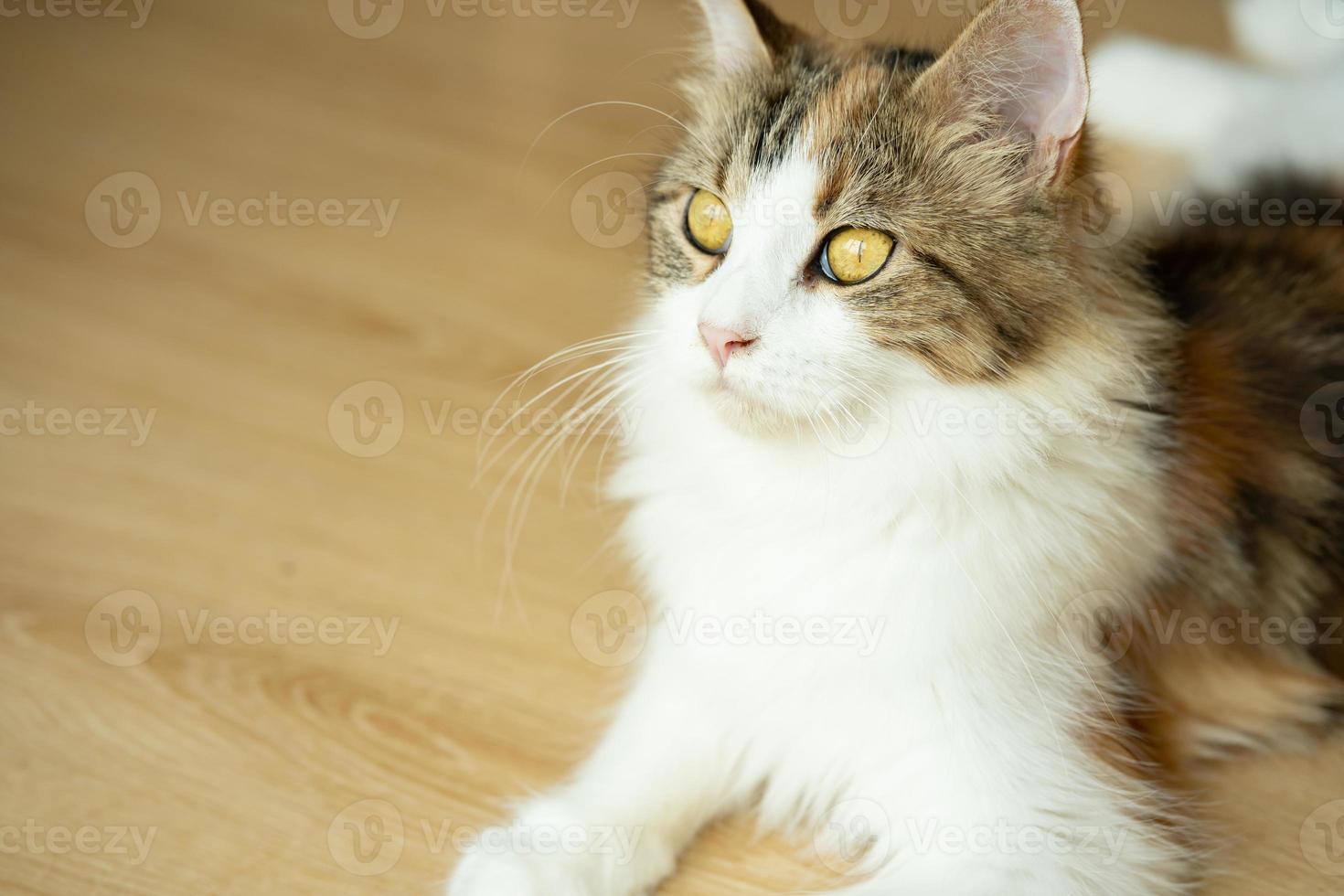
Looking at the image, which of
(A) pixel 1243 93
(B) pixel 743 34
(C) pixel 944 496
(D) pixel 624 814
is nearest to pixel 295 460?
(D) pixel 624 814

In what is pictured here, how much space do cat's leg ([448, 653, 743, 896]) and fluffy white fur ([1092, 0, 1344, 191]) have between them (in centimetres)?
122

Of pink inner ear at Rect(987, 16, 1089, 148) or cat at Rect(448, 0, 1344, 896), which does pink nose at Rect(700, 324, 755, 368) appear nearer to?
cat at Rect(448, 0, 1344, 896)

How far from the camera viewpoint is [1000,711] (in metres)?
1.22

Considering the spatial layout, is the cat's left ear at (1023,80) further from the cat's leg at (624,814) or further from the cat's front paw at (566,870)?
the cat's front paw at (566,870)

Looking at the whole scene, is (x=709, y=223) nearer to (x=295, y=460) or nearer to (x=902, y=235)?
(x=902, y=235)

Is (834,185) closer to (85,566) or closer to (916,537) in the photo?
(916,537)

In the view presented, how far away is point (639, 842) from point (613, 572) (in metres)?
0.49

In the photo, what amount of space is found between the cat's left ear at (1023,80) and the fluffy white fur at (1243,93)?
2.82ft

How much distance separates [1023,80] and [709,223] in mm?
350

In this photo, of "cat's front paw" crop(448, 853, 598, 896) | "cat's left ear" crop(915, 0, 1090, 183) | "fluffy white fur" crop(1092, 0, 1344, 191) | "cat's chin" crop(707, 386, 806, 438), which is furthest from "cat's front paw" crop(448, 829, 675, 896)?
"fluffy white fur" crop(1092, 0, 1344, 191)

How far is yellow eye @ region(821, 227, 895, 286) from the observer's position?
1.15 m

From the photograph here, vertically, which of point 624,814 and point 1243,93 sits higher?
point 1243,93

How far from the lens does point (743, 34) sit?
1380 millimetres

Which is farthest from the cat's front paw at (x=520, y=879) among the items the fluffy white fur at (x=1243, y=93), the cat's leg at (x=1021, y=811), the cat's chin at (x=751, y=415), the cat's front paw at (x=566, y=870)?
the fluffy white fur at (x=1243, y=93)
